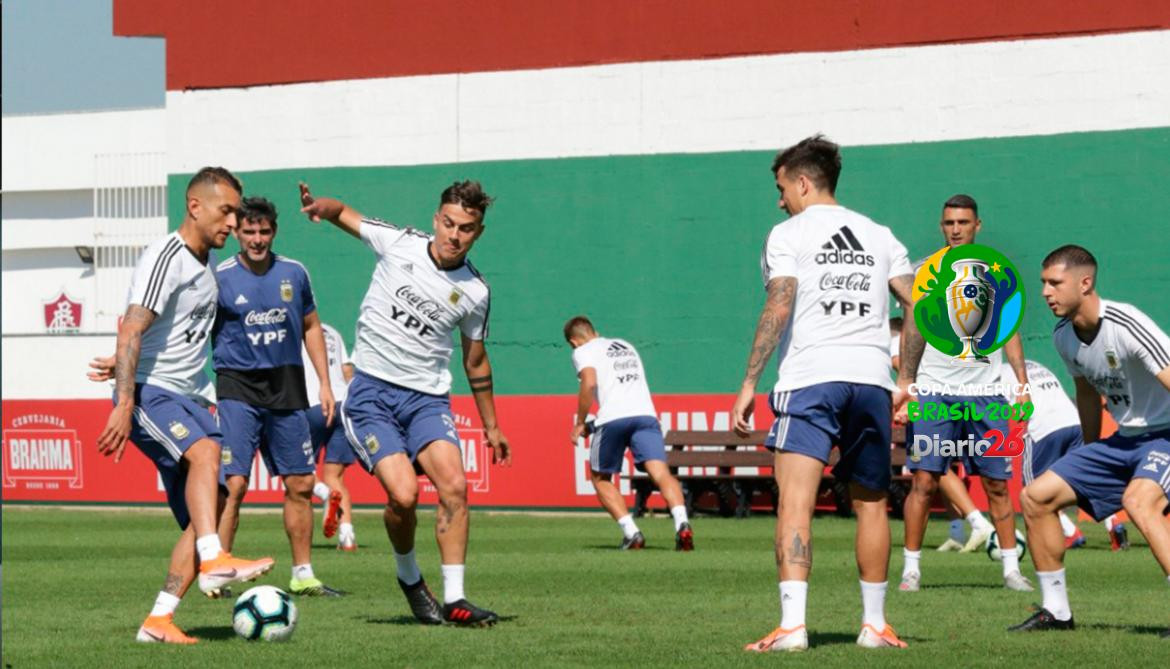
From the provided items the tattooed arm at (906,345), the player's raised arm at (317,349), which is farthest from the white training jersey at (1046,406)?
the tattooed arm at (906,345)

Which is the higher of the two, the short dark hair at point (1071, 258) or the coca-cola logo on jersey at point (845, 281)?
the short dark hair at point (1071, 258)

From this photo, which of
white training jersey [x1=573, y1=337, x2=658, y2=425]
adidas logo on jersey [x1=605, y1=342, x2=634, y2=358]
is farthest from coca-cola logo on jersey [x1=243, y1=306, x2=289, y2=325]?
adidas logo on jersey [x1=605, y1=342, x2=634, y2=358]

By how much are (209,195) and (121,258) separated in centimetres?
3735

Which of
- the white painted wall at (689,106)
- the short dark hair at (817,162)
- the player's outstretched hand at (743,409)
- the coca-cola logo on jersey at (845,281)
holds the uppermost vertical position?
the white painted wall at (689,106)

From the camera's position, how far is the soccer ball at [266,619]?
371 inches

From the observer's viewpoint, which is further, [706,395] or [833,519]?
[706,395]

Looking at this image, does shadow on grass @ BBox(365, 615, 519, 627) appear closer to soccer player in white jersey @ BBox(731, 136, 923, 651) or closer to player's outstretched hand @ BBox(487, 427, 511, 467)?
player's outstretched hand @ BBox(487, 427, 511, 467)

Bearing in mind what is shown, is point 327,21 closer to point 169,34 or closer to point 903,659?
point 169,34

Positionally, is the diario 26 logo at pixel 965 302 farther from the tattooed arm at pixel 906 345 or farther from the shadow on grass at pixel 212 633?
the shadow on grass at pixel 212 633

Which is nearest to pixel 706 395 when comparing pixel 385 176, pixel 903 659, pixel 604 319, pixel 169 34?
pixel 604 319

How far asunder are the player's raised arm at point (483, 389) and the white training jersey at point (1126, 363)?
10.2ft

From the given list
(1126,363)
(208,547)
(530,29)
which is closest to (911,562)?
(1126,363)

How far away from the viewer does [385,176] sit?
28531 mm

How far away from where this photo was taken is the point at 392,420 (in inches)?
412
